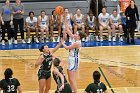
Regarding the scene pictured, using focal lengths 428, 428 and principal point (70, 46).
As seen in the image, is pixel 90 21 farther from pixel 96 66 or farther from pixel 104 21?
pixel 96 66

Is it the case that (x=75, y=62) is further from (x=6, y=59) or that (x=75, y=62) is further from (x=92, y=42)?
(x=92, y=42)

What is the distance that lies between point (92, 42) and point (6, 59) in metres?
5.09

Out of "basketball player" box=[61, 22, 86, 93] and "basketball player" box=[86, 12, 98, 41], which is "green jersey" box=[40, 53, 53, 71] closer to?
"basketball player" box=[61, 22, 86, 93]

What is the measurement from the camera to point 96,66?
1556 centimetres

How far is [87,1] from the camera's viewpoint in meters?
23.0

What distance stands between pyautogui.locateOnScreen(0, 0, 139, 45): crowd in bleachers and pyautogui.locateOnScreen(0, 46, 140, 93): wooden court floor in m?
1.55

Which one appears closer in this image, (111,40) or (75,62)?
(75,62)

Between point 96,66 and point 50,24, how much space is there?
531 centimetres

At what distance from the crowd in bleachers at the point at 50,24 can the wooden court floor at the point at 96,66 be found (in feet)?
5.09

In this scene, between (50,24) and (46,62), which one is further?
(50,24)

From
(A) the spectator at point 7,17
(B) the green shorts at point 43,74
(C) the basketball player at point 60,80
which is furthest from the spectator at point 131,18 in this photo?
(C) the basketball player at point 60,80

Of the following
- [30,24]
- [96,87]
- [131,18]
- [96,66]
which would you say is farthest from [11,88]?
[131,18]

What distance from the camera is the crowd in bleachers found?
1969cm

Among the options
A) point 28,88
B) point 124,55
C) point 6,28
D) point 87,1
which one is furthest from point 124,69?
point 87,1
